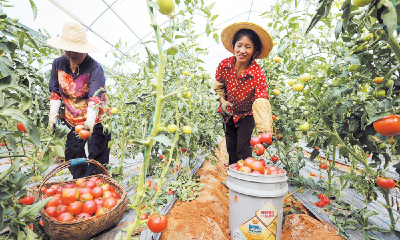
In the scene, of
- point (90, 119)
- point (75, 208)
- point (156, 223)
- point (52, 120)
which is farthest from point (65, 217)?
point (52, 120)

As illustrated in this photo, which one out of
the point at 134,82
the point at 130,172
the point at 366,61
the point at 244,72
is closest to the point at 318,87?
the point at 366,61

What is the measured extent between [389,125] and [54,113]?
226 cm

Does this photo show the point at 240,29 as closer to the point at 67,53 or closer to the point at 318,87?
the point at 318,87

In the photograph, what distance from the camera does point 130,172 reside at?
9.44ft

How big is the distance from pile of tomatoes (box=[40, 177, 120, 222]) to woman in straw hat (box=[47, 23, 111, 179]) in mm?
442

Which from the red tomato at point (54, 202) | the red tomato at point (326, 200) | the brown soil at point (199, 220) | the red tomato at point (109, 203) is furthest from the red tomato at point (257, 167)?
the red tomato at point (54, 202)

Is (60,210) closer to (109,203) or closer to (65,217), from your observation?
(65,217)

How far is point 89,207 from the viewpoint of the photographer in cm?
126

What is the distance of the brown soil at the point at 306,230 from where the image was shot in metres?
1.31

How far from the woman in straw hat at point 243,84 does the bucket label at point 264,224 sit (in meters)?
0.63

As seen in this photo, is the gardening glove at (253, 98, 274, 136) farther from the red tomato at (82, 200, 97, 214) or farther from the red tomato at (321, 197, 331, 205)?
the red tomato at (82, 200, 97, 214)

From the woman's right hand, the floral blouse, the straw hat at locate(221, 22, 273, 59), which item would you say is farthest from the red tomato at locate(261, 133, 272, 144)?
the woman's right hand

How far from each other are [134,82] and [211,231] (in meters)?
1.49

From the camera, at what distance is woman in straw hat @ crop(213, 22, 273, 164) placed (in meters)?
1.66
